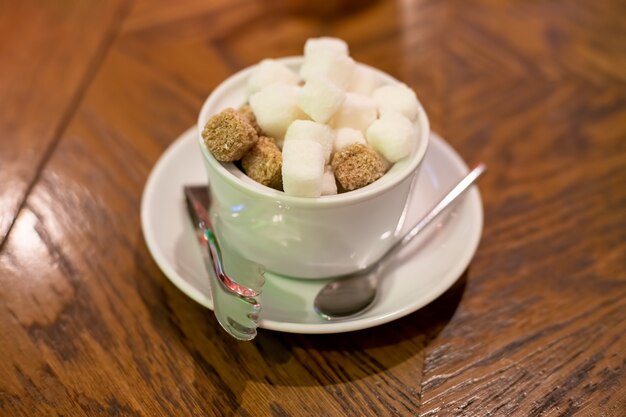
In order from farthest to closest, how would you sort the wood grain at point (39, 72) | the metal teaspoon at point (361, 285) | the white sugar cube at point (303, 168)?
the wood grain at point (39, 72) < the metal teaspoon at point (361, 285) < the white sugar cube at point (303, 168)

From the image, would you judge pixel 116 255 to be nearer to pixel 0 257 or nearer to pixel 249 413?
pixel 0 257

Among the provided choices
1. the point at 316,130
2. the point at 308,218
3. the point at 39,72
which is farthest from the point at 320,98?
the point at 39,72

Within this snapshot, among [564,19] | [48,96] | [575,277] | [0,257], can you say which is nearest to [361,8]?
[564,19]

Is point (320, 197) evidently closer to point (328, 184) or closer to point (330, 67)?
point (328, 184)

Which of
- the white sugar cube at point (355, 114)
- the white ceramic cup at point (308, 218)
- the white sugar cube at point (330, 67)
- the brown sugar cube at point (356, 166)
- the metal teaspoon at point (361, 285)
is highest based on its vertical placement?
the white sugar cube at point (330, 67)

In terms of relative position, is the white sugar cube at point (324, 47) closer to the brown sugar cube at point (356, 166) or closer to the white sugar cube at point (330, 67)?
the white sugar cube at point (330, 67)

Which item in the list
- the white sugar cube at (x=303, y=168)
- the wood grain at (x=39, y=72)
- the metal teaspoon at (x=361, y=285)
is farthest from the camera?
Answer: the wood grain at (x=39, y=72)

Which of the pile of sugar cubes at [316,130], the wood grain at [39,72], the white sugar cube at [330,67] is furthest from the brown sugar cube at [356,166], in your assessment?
the wood grain at [39,72]
